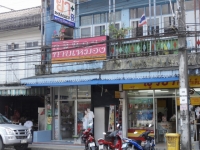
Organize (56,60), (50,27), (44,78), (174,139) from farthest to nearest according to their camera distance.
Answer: (50,27) → (56,60) → (44,78) → (174,139)

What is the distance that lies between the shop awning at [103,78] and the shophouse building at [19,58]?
2.52 meters

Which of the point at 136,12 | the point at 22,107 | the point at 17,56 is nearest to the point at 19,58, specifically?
the point at 17,56

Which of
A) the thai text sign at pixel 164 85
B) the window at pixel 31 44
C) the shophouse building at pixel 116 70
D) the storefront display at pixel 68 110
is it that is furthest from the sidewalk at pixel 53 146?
the window at pixel 31 44

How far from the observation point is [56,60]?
64.5 feet

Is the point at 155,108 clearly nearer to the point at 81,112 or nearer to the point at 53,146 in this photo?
the point at 81,112

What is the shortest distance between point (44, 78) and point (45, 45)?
283cm

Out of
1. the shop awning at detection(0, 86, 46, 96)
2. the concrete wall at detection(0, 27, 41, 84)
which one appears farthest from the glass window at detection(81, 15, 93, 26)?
the shop awning at detection(0, 86, 46, 96)

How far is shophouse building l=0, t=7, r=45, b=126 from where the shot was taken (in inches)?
854

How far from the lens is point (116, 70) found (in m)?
17.5

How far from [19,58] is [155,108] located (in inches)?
392

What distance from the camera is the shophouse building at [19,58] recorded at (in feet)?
71.2

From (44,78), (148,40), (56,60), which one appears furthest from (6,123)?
(148,40)

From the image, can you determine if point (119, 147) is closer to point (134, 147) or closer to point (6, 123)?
point (134, 147)

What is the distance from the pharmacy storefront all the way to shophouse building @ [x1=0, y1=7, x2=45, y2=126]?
5.73 m
